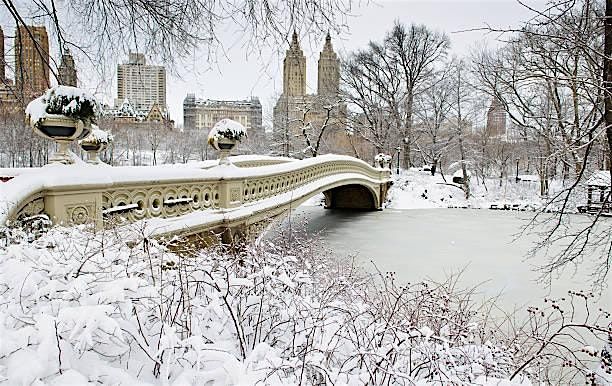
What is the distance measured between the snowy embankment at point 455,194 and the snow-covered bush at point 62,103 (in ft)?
71.8

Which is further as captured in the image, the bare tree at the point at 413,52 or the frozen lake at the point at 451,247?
the bare tree at the point at 413,52

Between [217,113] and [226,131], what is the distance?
20650 mm

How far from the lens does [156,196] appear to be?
555 centimetres

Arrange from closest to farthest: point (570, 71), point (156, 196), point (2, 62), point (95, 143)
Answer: point (2, 62)
point (570, 71)
point (156, 196)
point (95, 143)

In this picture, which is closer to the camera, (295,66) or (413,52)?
(295,66)

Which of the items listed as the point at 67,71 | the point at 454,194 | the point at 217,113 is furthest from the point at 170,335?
the point at 217,113

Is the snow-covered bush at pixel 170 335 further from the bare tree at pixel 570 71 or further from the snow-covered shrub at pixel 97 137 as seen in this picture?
the snow-covered shrub at pixel 97 137

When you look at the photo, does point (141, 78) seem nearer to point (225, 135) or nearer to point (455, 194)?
point (225, 135)

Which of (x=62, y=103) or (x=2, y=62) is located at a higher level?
(x=2, y=62)

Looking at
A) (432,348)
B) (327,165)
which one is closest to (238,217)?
(432,348)

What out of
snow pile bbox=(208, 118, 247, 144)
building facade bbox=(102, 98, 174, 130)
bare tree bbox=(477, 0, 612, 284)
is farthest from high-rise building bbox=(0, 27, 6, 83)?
bare tree bbox=(477, 0, 612, 284)

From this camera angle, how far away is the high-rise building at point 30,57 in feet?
12.5

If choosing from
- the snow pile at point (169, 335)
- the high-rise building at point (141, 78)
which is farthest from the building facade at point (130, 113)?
the snow pile at point (169, 335)

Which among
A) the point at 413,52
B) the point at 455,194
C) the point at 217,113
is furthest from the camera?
the point at 413,52
